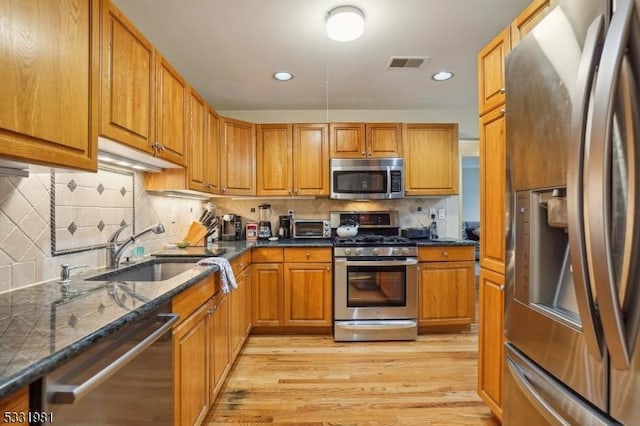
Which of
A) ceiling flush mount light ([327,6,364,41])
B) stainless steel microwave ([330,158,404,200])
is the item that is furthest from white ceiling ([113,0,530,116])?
stainless steel microwave ([330,158,404,200])

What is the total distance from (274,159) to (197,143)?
1.08m

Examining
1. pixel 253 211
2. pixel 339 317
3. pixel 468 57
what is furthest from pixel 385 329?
pixel 468 57

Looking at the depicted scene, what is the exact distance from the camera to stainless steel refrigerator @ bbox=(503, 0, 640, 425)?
763mm

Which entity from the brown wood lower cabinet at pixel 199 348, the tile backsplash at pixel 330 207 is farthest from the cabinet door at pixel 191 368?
the tile backsplash at pixel 330 207

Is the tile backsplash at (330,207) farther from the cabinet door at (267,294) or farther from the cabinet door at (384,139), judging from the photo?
the cabinet door at (267,294)

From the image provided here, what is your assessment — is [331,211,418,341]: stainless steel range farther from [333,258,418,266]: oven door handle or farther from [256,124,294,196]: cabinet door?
[256,124,294,196]: cabinet door

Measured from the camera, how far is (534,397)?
1.12m

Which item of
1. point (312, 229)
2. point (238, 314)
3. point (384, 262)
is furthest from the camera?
point (312, 229)

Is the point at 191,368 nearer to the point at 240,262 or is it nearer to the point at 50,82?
the point at 240,262

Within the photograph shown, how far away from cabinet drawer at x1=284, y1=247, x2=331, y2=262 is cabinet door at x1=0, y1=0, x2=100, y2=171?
2.08 metres

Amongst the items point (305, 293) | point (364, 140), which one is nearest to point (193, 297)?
point (305, 293)

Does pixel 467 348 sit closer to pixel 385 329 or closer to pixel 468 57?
pixel 385 329

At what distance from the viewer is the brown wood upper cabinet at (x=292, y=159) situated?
357 cm

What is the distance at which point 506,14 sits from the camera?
2.05 meters
